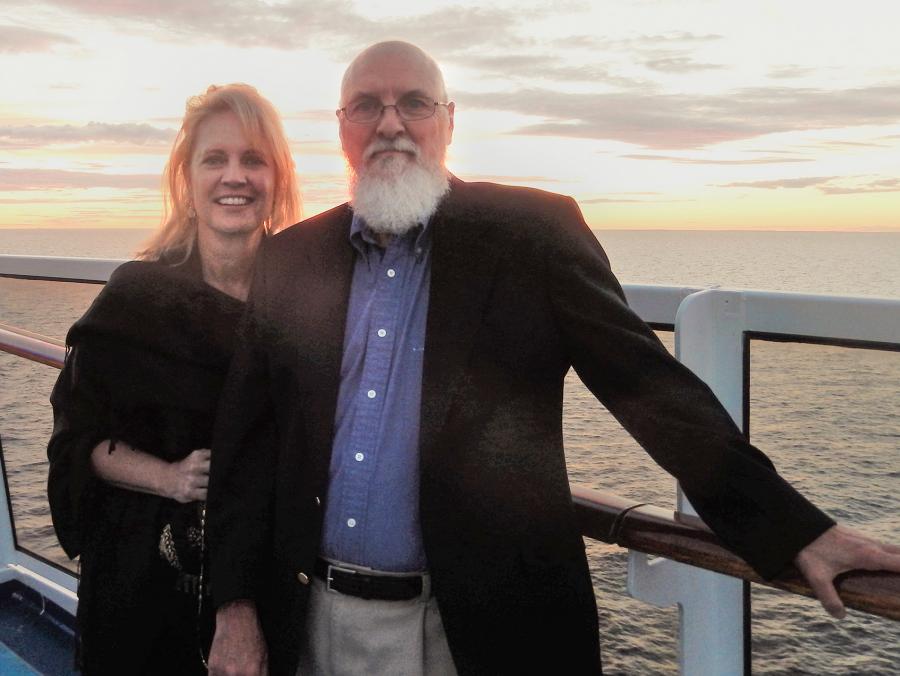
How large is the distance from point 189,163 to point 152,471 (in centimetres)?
71

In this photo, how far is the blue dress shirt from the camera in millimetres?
1524

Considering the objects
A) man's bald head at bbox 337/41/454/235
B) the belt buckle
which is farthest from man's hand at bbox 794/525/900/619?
man's bald head at bbox 337/41/454/235

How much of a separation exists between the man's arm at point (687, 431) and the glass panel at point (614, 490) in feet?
36.8

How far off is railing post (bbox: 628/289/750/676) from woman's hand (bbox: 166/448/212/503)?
867 mm

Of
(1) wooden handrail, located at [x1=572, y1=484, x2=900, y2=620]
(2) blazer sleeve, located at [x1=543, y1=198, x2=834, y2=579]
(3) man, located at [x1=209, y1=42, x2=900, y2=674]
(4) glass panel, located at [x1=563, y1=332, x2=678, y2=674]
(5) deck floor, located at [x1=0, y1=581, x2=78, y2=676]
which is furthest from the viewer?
(4) glass panel, located at [x1=563, y1=332, x2=678, y2=674]

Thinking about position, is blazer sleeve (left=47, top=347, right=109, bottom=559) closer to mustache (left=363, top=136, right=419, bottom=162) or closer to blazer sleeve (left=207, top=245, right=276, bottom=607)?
blazer sleeve (left=207, top=245, right=276, bottom=607)

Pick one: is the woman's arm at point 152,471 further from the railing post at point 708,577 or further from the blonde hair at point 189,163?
the railing post at point 708,577

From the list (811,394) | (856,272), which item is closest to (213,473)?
(811,394)

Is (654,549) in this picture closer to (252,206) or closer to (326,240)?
(326,240)

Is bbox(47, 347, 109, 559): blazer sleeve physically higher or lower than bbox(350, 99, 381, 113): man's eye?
lower

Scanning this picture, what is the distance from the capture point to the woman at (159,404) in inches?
74.9

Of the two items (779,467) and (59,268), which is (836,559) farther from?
(779,467)

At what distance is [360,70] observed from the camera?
1698 mm

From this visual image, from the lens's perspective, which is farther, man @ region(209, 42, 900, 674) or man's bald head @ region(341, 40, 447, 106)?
man's bald head @ region(341, 40, 447, 106)
